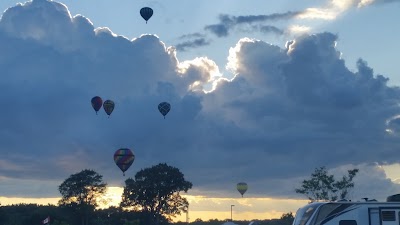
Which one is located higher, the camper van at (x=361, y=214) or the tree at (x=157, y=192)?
the tree at (x=157, y=192)

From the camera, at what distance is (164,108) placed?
12119 cm

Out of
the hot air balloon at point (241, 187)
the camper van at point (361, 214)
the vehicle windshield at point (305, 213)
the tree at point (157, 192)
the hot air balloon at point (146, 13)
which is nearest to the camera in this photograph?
the camper van at point (361, 214)

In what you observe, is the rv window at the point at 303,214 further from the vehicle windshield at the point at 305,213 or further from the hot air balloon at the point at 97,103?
the hot air balloon at the point at 97,103

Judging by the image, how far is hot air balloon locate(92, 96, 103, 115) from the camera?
118 meters

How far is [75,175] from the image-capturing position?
6998 inches

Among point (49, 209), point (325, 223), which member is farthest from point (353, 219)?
point (49, 209)

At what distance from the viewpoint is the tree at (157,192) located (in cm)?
16425

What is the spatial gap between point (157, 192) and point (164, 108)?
46874 mm

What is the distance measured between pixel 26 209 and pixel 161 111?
76.4m

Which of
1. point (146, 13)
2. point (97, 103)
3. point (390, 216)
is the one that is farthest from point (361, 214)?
point (97, 103)

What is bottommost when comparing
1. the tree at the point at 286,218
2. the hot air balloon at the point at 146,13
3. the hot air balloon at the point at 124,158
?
the tree at the point at 286,218

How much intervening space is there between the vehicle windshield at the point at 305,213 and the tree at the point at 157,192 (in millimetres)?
124946

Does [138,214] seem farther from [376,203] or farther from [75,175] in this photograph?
[376,203]

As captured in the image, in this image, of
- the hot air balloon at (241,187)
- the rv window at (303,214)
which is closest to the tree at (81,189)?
the hot air balloon at (241,187)
